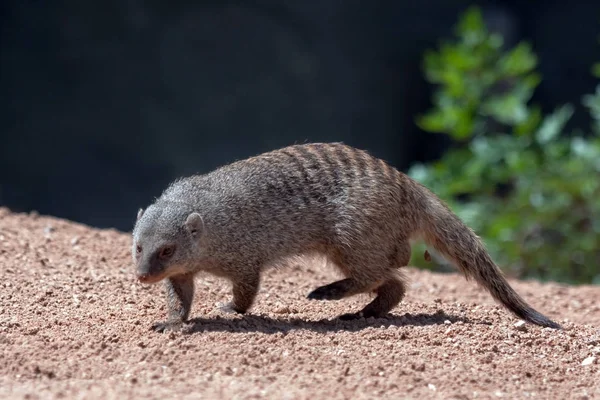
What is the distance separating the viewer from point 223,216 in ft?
13.8

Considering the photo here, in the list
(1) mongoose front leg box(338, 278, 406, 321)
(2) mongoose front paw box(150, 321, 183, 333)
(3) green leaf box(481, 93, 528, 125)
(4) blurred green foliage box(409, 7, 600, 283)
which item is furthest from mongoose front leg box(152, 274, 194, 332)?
(3) green leaf box(481, 93, 528, 125)

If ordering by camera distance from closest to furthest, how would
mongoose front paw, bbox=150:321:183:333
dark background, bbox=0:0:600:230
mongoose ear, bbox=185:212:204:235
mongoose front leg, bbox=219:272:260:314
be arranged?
mongoose front paw, bbox=150:321:183:333 → mongoose ear, bbox=185:212:204:235 → mongoose front leg, bbox=219:272:260:314 → dark background, bbox=0:0:600:230

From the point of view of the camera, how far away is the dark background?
7.43 m

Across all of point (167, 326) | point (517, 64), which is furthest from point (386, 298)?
point (517, 64)

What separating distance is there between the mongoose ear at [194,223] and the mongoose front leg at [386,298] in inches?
36.0

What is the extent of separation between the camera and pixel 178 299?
13.2 ft

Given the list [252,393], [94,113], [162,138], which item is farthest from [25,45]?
[252,393]

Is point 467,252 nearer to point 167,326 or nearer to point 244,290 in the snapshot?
point 244,290

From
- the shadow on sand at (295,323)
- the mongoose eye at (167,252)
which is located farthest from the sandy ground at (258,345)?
the mongoose eye at (167,252)

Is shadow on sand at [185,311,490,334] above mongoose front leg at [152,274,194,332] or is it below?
below

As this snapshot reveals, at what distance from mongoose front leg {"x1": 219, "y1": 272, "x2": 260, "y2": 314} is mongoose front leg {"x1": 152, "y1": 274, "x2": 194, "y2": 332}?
213mm

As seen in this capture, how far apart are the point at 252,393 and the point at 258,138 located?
17.6 feet

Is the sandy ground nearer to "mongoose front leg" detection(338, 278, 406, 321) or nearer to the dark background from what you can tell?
"mongoose front leg" detection(338, 278, 406, 321)

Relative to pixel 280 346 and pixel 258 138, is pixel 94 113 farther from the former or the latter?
pixel 280 346
